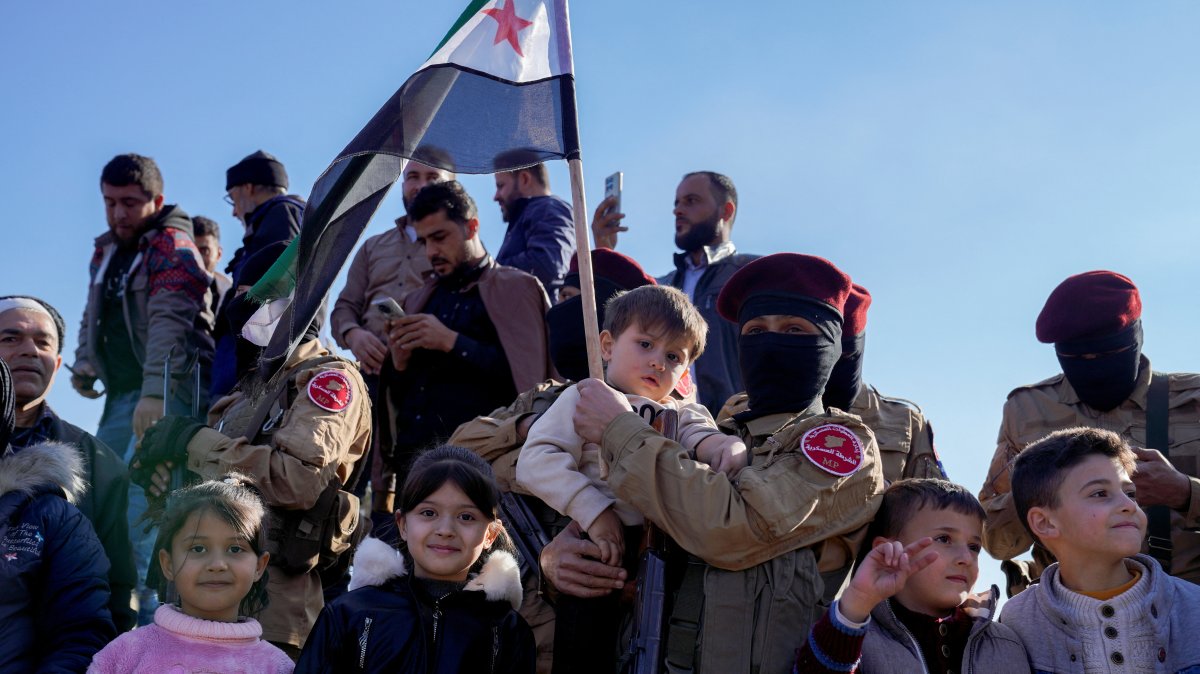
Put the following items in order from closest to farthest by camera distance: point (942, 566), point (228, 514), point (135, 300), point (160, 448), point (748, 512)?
point (748, 512) → point (942, 566) → point (228, 514) → point (160, 448) → point (135, 300)

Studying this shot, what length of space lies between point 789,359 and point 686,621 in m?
1.07

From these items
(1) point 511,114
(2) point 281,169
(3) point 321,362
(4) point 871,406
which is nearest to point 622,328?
(1) point 511,114

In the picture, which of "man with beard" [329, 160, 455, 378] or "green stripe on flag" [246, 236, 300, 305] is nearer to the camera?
"green stripe on flag" [246, 236, 300, 305]

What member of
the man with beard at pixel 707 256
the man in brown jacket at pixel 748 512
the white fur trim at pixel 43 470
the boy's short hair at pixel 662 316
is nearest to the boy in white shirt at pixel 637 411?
the boy's short hair at pixel 662 316

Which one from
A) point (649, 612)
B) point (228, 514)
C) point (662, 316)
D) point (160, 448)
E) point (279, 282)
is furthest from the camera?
point (160, 448)

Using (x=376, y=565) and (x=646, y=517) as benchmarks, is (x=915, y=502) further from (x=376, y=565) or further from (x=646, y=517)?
(x=376, y=565)

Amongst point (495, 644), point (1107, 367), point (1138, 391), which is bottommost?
point (495, 644)

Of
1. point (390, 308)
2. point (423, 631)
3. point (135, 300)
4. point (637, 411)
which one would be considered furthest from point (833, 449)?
point (135, 300)

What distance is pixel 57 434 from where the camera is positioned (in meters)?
5.98

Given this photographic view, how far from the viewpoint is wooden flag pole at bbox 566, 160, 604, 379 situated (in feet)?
16.7

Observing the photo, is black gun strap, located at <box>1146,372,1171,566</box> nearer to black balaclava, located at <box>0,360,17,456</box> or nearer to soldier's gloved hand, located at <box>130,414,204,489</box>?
soldier's gloved hand, located at <box>130,414,204,489</box>

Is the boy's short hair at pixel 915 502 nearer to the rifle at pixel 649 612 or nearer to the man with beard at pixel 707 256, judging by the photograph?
the rifle at pixel 649 612

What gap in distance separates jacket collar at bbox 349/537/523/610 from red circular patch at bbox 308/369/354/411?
5.24ft

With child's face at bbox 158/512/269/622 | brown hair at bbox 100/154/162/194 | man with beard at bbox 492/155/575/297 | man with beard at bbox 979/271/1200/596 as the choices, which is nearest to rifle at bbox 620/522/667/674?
child's face at bbox 158/512/269/622
